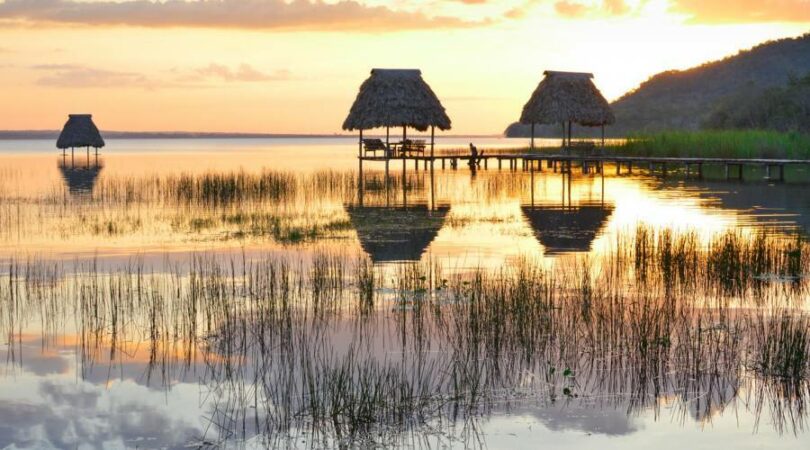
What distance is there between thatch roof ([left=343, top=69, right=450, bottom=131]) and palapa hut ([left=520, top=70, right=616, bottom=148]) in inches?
175

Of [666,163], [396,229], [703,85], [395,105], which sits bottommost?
[396,229]

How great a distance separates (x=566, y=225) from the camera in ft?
60.8

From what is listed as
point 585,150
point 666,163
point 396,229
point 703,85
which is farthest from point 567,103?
point 703,85

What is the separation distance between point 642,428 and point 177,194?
21951 mm

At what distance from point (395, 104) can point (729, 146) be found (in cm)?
1512

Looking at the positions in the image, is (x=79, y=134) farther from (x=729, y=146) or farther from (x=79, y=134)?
(x=729, y=146)

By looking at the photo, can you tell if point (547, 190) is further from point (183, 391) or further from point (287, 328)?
point (183, 391)

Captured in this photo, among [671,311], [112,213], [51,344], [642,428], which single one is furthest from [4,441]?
[112,213]

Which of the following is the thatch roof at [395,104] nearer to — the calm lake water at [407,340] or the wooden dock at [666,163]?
the wooden dock at [666,163]

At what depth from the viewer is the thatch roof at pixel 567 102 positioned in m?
45.2

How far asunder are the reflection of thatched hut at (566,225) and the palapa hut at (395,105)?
2257cm

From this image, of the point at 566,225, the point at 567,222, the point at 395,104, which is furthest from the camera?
the point at 395,104

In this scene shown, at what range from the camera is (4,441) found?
6133 mm

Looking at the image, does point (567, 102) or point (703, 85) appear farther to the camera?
point (703, 85)
